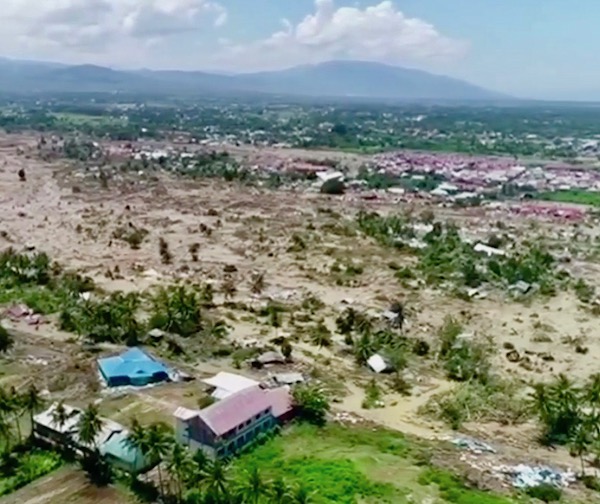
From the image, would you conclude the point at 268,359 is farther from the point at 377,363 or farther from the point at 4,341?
the point at 4,341

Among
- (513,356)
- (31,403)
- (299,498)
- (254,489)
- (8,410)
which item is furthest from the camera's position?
(513,356)

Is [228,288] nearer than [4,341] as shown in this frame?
No

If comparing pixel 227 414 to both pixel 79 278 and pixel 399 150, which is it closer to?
pixel 79 278

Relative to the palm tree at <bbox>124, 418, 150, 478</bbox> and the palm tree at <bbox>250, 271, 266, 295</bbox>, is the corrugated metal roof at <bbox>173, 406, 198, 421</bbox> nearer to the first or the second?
the palm tree at <bbox>124, 418, 150, 478</bbox>

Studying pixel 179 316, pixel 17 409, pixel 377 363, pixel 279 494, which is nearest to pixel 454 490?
pixel 279 494

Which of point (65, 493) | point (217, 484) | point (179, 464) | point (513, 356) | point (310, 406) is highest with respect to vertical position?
point (179, 464)

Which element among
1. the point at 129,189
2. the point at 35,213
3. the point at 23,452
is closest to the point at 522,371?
the point at 23,452

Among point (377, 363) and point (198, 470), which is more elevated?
point (198, 470)

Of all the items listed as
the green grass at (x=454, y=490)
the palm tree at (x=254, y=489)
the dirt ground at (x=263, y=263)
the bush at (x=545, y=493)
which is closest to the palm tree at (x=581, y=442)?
the dirt ground at (x=263, y=263)
